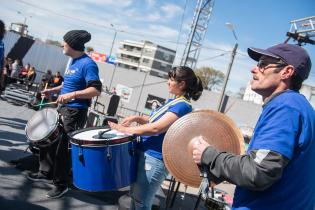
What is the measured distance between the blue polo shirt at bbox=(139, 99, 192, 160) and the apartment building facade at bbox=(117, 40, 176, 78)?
86.6 m

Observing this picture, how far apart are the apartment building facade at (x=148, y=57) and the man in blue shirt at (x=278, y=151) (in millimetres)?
87925

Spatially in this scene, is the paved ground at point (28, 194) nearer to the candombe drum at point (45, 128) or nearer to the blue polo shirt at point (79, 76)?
the candombe drum at point (45, 128)

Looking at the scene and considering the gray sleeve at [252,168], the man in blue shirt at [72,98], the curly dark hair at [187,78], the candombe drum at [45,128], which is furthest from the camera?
the man in blue shirt at [72,98]

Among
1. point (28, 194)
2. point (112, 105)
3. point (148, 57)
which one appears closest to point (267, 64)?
point (28, 194)

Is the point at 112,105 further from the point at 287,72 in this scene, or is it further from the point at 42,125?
the point at 287,72

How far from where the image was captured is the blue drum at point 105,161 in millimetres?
2707

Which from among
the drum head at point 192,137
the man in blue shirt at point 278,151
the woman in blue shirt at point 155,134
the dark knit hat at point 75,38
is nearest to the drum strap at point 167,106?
the woman in blue shirt at point 155,134

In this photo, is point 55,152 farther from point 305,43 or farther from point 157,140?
point 305,43

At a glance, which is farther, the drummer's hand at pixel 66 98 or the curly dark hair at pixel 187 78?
the drummer's hand at pixel 66 98

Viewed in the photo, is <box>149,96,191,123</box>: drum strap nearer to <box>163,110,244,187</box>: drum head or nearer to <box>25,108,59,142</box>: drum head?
<box>163,110,244,187</box>: drum head

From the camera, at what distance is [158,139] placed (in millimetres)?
2771

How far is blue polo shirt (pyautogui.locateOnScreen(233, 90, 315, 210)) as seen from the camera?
130cm

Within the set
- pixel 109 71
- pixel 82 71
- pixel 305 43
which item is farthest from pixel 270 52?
pixel 109 71

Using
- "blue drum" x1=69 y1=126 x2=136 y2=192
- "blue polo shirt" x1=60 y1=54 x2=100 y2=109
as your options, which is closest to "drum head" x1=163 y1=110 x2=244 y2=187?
"blue drum" x1=69 y1=126 x2=136 y2=192
